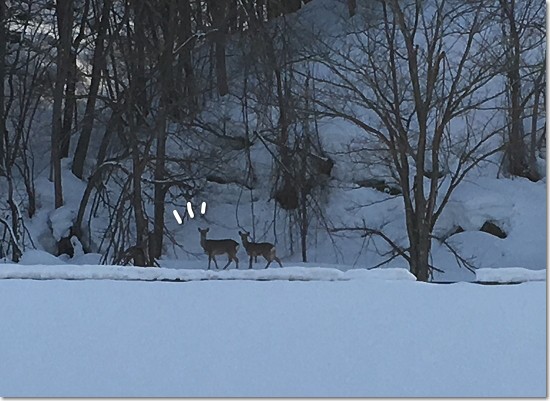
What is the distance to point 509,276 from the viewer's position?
5547 mm

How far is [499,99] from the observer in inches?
691

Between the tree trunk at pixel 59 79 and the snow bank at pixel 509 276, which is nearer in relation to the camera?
the snow bank at pixel 509 276

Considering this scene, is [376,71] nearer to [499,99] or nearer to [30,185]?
[499,99]

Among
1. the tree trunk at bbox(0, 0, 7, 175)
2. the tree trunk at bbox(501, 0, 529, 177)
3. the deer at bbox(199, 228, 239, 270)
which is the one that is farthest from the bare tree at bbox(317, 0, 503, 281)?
the tree trunk at bbox(0, 0, 7, 175)

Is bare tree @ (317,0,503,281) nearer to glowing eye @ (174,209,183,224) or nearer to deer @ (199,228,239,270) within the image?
deer @ (199,228,239,270)

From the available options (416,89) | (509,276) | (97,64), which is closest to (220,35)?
(97,64)

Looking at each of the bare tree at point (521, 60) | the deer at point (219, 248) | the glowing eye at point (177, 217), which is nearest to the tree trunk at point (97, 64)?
the glowing eye at point (177, 217)

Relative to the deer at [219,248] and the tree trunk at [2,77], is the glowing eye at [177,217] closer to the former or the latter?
the deer at [219,248]

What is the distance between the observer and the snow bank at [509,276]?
5.52m

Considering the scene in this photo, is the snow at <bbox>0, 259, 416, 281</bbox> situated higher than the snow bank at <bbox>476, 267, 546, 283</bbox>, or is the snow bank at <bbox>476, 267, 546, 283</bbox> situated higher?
the snow at <bbox>0, 259, 416, 281</bbox>

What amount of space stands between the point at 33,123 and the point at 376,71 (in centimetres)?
802

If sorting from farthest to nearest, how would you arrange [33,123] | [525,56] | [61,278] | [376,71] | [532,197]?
[33,123] < [532,197] < [525,56] < [376,71] < [61,278]

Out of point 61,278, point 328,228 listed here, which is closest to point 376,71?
point 328,228

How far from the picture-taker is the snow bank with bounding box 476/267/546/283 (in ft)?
18.1
